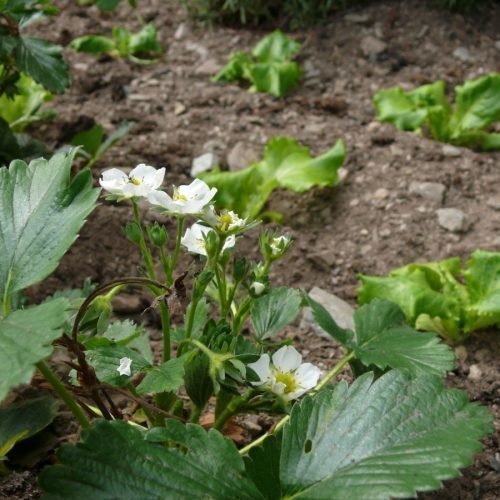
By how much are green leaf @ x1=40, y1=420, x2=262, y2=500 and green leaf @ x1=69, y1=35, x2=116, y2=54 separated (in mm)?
2272

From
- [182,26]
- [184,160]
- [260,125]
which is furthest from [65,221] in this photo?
[182,26]

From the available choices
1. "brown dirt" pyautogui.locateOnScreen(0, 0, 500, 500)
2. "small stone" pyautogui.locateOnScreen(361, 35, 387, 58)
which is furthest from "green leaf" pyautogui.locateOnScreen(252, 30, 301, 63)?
"small stone" pyautogui.locateOnScreen(361, 35, 387, 58)

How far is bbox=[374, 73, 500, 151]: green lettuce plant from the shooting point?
2.31m

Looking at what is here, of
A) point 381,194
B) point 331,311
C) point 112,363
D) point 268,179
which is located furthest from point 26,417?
point 381,194

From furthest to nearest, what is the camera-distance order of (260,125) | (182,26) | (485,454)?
(182,26) < (260,125) < (485,454)

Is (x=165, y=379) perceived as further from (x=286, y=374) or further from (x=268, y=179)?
(x=268, y=179)

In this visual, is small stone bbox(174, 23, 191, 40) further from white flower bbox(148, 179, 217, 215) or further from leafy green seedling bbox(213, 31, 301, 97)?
white flower bbox(148, 179, 217, 215)

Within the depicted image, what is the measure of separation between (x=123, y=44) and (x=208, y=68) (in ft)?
1.12

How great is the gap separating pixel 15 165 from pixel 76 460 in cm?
42

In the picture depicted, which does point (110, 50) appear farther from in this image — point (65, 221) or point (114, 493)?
point (114, 493)

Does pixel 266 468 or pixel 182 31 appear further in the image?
pixel 182 31

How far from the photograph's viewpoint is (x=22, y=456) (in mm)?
1315

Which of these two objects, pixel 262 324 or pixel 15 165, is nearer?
pixel 15 165

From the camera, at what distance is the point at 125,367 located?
3.48 ft
